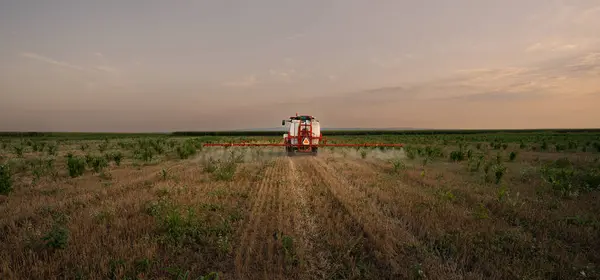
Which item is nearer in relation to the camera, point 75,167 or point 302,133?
point 75,167

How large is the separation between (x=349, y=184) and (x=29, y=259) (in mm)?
8335

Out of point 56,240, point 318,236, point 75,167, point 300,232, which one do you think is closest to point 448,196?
point 318,236

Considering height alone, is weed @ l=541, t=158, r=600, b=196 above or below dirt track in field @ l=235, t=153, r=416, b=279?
above

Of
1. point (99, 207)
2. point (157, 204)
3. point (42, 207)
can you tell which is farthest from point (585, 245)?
point (42, 207)

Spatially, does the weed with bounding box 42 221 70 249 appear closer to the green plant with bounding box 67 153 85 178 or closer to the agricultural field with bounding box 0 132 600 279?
the agricultural field with bounding box 0 132 600 279

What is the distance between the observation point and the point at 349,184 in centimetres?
1020

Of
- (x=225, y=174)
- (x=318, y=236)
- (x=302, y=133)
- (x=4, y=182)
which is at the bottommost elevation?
(x=318, y=236)

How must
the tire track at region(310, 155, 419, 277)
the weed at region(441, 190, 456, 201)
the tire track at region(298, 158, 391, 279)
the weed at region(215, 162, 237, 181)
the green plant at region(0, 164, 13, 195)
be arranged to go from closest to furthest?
the tire track at region(298, 158, 391, 279) → the tire track at region(310, 155, 419, 277) → the weed at region(441, 190, 456, 201) → the green plant at region(0, 164, 13, 195) → the weed at region(215, 162, 237, 181)

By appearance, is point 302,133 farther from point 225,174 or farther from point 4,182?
point 4,182

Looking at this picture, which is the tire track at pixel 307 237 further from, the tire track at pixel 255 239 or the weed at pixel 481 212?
the weed at pixel 481 212

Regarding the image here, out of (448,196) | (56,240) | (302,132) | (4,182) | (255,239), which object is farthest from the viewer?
(302,132)

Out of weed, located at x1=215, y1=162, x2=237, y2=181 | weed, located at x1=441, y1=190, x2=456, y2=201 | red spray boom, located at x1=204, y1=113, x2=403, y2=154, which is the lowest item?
weed, located at x1=441, y1=190, x2=456, y2=201

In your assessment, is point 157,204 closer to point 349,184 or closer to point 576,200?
point 349,184

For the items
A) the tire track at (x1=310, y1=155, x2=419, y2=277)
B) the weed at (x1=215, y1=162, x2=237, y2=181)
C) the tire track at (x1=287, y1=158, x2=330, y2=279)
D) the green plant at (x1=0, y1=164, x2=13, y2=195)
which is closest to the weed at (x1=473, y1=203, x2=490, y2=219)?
the tire track at (x1=310, y1=155, x2=419, y2=277)
